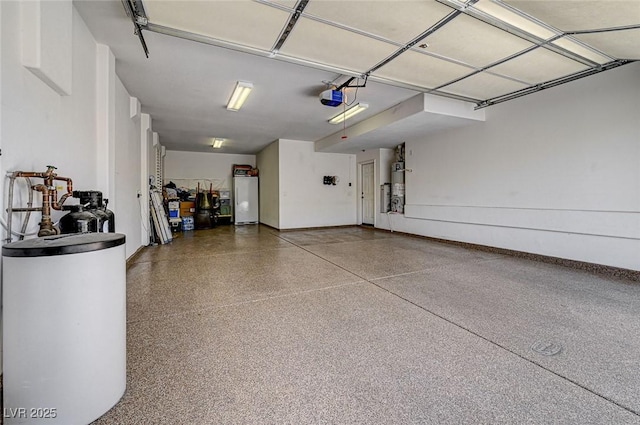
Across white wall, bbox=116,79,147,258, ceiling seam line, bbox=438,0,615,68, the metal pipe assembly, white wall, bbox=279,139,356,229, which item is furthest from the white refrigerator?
ceiling seam line, bbox=438,0,615,68

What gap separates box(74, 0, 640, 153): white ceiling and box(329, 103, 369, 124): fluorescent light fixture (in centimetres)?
32

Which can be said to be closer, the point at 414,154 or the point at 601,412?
the point at 601,412

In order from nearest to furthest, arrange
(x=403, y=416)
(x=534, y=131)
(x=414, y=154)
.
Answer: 1. (x=403, y=416)
2. (x=534, y=131)
3. (x=414, y=154)

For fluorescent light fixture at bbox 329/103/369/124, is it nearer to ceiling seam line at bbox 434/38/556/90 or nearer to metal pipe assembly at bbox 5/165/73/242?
ceiling seam line at bbox 434/38/556/90

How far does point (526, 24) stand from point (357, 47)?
1682 mm

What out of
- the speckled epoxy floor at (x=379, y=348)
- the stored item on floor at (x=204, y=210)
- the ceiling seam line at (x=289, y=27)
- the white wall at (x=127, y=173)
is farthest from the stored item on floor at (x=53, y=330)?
the stored item on floor at (x=204, y=210)

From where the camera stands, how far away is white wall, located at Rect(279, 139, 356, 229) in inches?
345

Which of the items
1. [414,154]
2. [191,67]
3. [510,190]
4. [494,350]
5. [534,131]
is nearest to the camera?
[494,350]

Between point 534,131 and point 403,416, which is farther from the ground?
point 534,131

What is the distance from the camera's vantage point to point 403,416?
52.2 inches

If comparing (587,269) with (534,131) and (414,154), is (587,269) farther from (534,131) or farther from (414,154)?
(414,154)

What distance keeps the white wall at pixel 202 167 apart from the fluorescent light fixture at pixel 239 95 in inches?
234

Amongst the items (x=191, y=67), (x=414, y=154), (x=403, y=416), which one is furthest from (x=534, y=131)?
(x=191, y=67)

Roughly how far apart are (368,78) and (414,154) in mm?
3783
